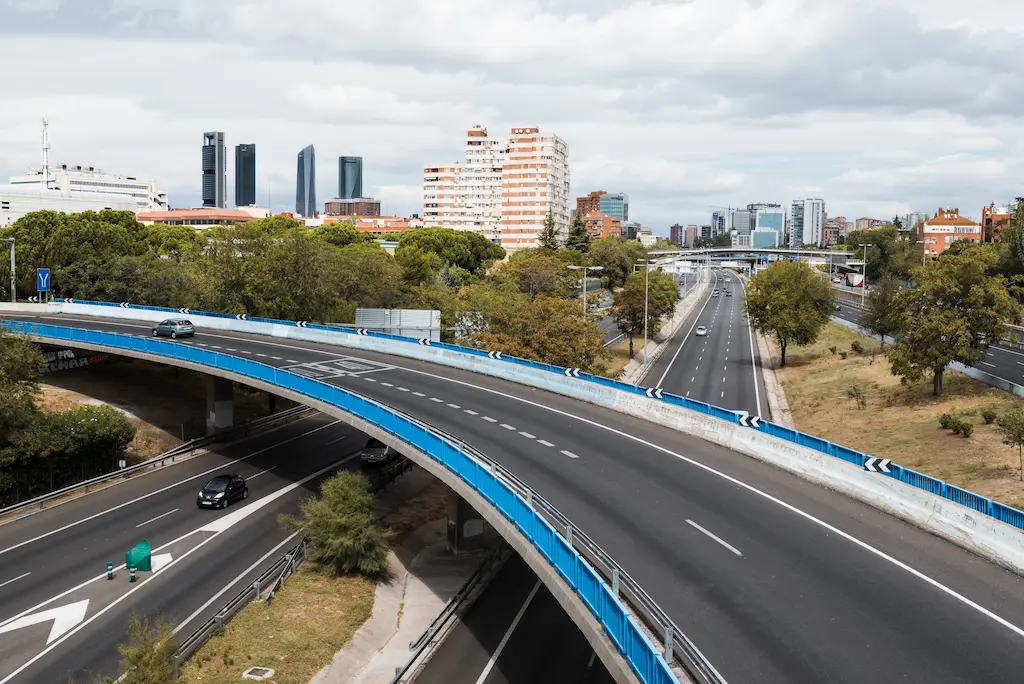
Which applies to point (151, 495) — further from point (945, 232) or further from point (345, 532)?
point (945, 232)

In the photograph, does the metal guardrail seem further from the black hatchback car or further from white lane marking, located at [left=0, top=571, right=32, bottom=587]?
white lane marking, located at [left=0, top=571, right=32, bottom=587]

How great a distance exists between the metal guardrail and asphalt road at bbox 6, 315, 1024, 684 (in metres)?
20.5

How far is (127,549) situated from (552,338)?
2925 cm

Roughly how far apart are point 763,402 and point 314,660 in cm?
4279

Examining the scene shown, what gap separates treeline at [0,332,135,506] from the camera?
38875 millimetres

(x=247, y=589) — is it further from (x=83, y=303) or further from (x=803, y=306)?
(x=803, y=306)

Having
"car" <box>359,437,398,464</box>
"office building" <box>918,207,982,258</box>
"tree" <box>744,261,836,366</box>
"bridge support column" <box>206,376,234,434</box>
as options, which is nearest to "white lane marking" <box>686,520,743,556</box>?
"car" <box>359,437,398,464</box>

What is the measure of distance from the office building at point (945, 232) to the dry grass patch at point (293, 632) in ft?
557

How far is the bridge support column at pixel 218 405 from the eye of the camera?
167 feet

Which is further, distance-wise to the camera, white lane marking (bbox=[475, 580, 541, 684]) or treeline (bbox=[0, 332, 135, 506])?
treeline (bbox=[0, 332, 135, 506])

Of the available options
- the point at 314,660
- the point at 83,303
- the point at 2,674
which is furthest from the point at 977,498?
the point at 83,303

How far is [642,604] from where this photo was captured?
14.7 meters

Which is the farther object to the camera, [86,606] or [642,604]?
[86,606]

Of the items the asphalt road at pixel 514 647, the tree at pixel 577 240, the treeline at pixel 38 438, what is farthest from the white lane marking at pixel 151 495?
the tree at pixel 577 240
